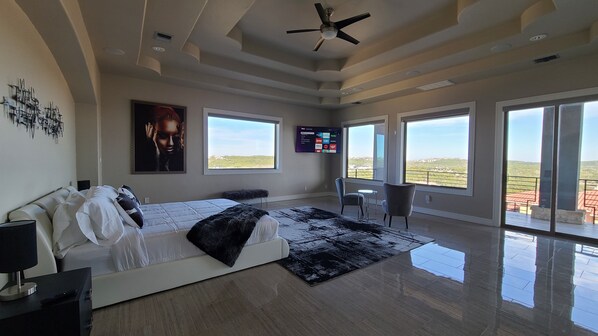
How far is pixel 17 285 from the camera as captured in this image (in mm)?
1537

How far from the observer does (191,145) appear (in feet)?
20.0

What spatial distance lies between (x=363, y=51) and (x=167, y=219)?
4.48m

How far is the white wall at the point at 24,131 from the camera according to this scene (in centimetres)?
185

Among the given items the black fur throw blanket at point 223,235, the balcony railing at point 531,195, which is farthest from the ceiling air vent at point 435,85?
the black fur throw blanket at point 223,235

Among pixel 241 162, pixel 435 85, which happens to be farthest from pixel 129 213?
pixel 435 85

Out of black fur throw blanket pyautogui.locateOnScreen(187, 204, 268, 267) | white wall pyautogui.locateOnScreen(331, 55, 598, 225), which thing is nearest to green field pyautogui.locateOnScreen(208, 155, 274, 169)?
white wall pyautogui.locateOnScreen(331, 55, 598, 225)

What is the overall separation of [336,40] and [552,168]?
4.43 metres

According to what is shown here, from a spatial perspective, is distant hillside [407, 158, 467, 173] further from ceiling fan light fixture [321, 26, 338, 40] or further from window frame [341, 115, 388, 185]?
ceiling fan light fixture [321, 26, 338, 40]

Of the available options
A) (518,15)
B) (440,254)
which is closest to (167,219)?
(440,254)

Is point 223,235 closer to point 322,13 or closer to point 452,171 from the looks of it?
point 322,13

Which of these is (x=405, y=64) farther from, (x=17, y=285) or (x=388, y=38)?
(x=17, y=285)

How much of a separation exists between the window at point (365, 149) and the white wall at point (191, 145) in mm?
1060

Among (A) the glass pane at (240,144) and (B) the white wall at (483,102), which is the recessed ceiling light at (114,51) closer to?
(A) the glass pane at (240,144)

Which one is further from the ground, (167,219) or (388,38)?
(388,38)
